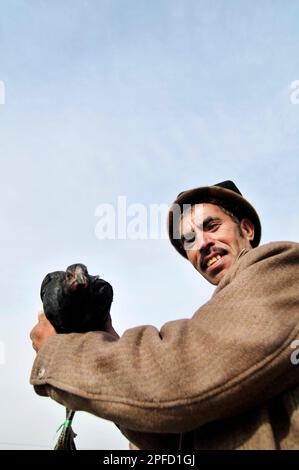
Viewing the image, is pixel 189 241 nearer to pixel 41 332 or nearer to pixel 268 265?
pixel 268 265

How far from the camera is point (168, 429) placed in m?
1.84

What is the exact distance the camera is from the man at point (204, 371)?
179 centimetres

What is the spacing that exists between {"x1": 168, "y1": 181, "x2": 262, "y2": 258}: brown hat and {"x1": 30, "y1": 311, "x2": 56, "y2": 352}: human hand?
164 cm

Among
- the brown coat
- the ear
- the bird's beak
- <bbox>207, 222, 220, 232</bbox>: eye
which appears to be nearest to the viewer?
the brown coat

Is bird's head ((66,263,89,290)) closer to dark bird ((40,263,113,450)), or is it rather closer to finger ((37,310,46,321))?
dark bird ((40,263,113,450))

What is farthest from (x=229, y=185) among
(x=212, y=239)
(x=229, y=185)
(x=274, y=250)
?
(x=274, y=250)

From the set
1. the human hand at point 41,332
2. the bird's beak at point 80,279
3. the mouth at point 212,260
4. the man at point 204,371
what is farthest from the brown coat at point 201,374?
the mouth at point 212,260

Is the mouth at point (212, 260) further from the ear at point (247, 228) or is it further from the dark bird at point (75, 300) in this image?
the dark bird at point (75, 300)

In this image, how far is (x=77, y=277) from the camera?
2062 millimetres

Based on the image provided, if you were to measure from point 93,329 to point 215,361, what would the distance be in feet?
2.11

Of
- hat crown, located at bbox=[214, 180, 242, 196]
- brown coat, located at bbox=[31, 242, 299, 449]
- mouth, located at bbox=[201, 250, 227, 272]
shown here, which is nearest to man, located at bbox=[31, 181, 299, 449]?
brown coat, located at bbox=[31, 242, 299, 449]

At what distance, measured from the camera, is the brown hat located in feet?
11.5
